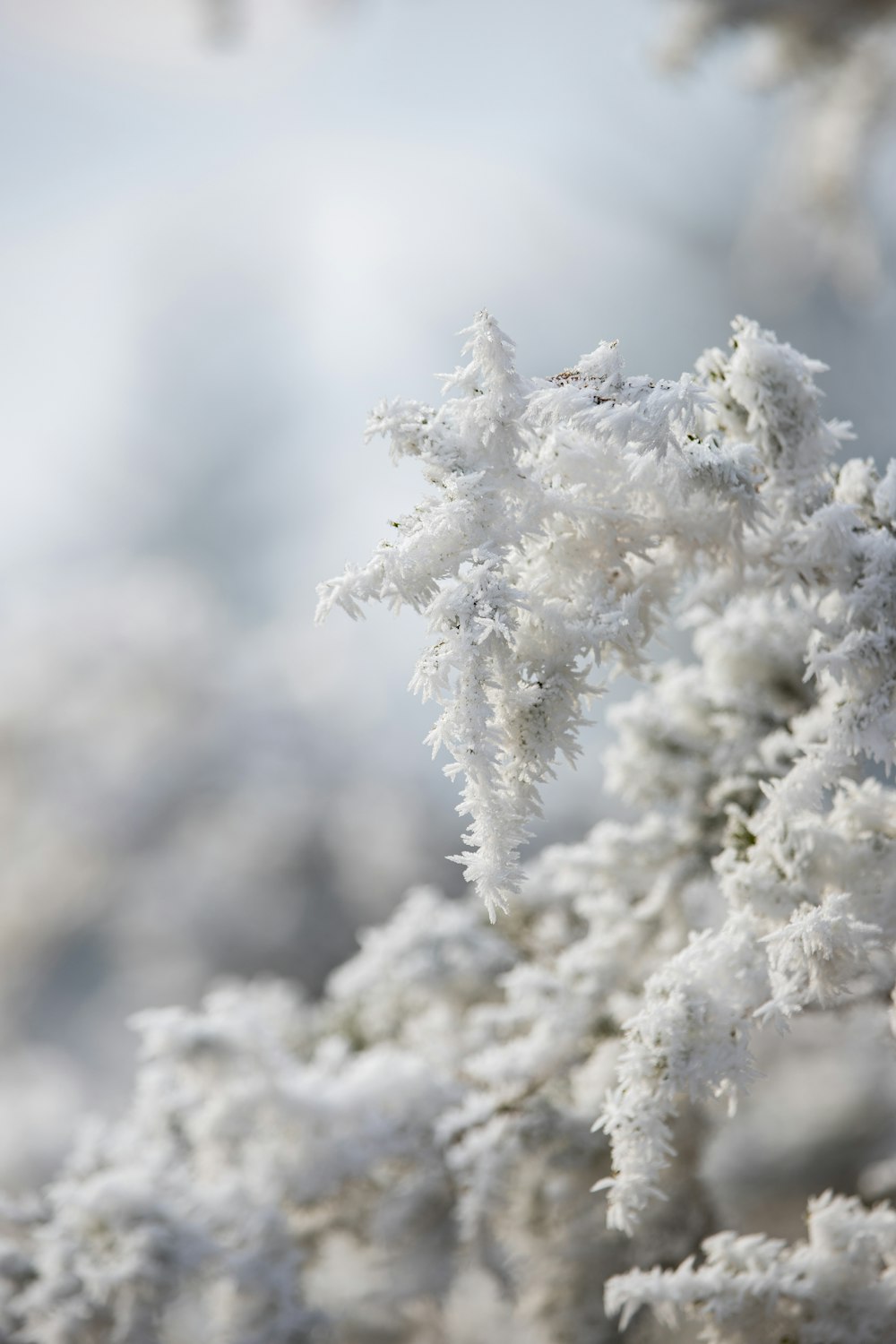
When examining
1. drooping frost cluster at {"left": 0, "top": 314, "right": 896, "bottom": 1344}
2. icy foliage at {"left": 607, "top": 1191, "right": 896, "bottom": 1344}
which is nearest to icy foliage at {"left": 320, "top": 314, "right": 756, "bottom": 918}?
drooping frost cluster at {"left": 0, "top": 314, "right": 896, "bottom": 1344}

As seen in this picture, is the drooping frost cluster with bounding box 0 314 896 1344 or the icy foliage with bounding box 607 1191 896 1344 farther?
the icy foliage with bounding box 607 1191 896 1344

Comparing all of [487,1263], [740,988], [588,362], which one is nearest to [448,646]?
[588,362]

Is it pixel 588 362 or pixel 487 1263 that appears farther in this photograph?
pixel 487 1263

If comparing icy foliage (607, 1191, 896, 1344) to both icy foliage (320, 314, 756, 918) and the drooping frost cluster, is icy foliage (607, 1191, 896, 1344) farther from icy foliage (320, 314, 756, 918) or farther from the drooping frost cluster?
icy foliage (320, 314, 756, 918)

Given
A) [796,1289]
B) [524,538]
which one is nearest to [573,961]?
[796,1289]

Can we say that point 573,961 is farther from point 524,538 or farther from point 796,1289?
point 524,538

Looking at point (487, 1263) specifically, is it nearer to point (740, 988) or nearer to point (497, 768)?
point (740, 988)

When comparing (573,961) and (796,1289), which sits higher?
(573,961)

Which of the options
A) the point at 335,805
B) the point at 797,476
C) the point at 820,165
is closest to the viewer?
the point at 797,476
